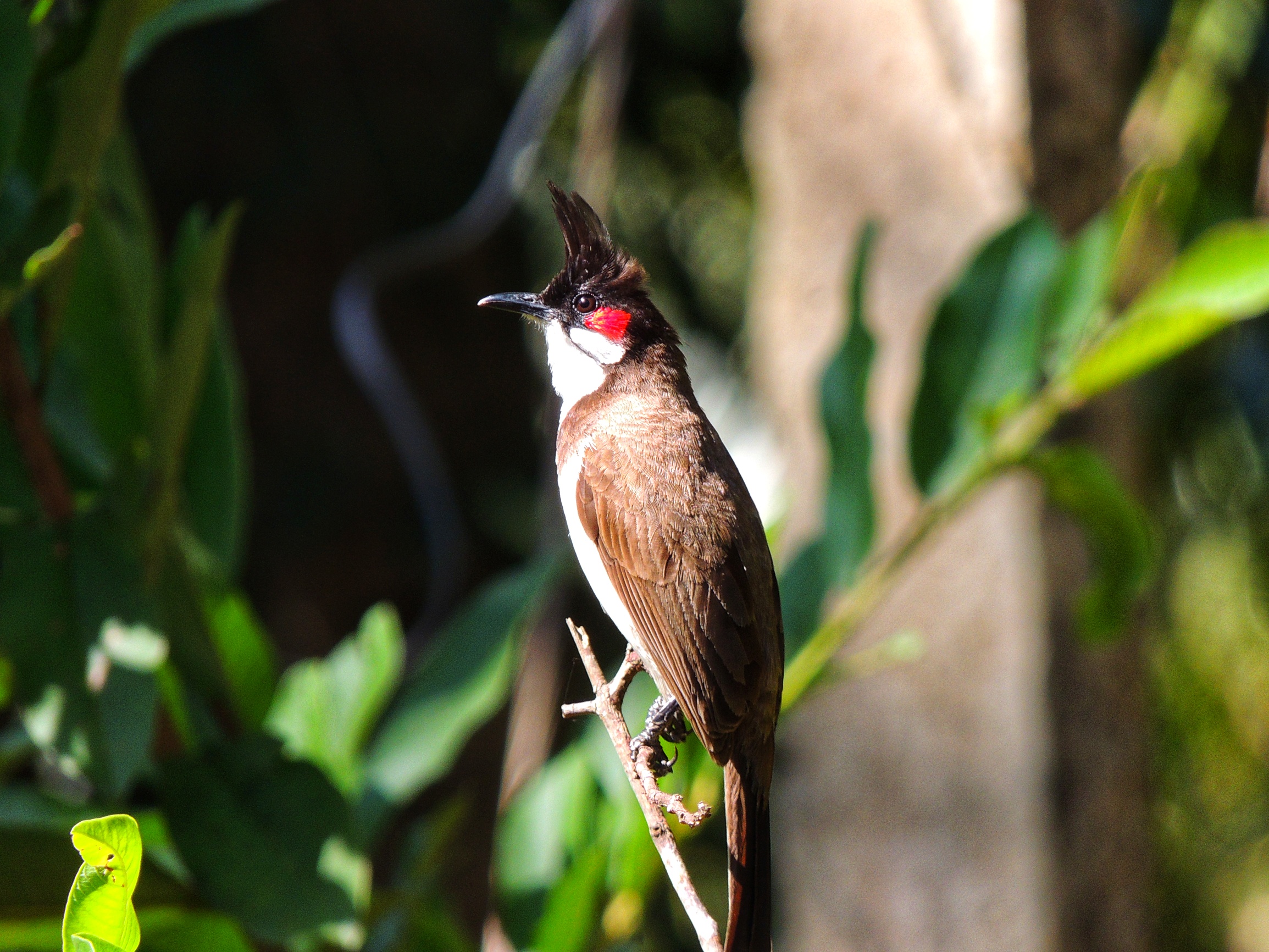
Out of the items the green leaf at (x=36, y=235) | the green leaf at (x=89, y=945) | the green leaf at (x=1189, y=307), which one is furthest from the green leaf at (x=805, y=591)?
the green leaf at (x=89, y=945)

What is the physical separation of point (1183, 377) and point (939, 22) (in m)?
1.85

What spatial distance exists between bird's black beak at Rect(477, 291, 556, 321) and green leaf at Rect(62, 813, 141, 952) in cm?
67

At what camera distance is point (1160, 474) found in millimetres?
4059

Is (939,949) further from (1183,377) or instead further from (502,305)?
(1183,377)

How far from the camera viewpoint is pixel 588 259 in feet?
3.94

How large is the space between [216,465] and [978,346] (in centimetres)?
111

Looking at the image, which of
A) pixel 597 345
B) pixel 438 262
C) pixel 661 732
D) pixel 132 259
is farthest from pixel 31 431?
pixel 438 262

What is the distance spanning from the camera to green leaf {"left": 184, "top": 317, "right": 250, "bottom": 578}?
178 cm

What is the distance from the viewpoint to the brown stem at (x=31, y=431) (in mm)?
1413

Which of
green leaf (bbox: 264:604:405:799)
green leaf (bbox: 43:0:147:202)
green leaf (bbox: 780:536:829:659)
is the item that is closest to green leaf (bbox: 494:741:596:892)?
green leaf (bbox: 264:604:405:799)

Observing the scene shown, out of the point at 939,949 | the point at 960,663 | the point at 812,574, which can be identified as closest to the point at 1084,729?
the point at 960,663

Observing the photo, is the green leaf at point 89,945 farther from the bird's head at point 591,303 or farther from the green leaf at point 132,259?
the green leaf at point 132,259

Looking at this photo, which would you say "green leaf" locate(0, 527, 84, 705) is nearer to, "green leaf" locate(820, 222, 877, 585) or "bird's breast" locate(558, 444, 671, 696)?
"bird's breast" locate(558, 444, 671, 696)

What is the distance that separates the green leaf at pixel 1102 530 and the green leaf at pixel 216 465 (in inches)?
44.1
